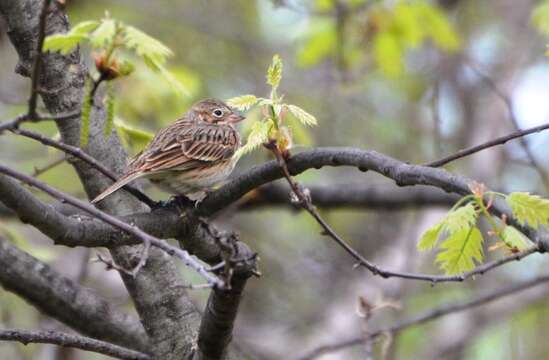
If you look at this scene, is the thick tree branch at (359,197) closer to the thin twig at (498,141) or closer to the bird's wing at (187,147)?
the bird's wing at (187,147)

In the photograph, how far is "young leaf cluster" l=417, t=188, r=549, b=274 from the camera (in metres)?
3.58

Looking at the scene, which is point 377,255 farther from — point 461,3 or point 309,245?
point 461,3

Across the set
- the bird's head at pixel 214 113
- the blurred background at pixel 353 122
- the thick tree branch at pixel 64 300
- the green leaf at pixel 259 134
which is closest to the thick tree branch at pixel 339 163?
the green leaf at pixel 259 134

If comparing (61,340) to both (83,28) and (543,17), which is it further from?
(543,17)

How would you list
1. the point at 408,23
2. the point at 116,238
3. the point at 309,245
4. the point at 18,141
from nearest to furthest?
the point at 116,238
the point at 408,23
the point at 18,141
the point at 309,245

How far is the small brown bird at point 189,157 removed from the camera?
5.88 m

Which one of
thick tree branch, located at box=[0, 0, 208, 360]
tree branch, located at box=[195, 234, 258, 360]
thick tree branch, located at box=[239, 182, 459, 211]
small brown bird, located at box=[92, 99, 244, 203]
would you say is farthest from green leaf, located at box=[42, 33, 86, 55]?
thick tree branch, located at box=[239, 182, 459, 211]

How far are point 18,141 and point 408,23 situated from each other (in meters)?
4.26

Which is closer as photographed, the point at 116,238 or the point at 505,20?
A: the point at 116,238

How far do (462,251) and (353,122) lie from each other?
904 cm

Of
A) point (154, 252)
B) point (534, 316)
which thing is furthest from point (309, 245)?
point (154, 252)

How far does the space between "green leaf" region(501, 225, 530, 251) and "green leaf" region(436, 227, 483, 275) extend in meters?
0.17

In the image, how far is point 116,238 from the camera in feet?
12.5

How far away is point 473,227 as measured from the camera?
3.88m
